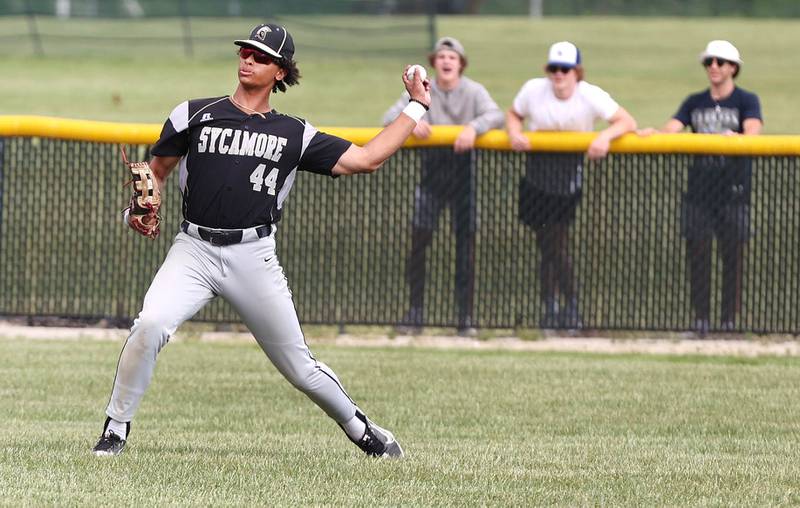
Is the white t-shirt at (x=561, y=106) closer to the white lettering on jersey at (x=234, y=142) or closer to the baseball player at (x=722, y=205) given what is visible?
the baseball player at (x=722, y=205)

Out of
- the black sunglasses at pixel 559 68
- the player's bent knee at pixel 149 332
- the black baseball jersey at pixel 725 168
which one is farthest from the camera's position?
the black baseball jersey at pixel 725 168

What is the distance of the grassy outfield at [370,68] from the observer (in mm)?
24391

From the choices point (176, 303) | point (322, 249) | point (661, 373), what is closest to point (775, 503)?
point (176, 303)

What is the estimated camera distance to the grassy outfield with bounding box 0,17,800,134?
960 inches

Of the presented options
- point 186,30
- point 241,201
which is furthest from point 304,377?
point 186,30

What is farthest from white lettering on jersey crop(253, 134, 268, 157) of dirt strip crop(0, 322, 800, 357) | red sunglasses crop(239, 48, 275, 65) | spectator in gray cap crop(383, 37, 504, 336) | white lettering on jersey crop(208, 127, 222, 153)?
spectator in gray cap crop(383, 37, 504, 336)

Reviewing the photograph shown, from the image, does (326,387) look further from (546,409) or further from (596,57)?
(596,57)

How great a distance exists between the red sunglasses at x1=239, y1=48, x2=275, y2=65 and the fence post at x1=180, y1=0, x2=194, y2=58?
24.1 m

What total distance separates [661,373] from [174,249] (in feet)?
14.0

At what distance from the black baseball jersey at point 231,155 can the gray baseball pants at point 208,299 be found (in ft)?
0.45

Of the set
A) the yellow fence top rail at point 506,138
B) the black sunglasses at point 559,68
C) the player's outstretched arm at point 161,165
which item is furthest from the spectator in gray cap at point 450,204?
the player's outstretched arm at point 161,165

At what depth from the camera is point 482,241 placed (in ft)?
37.7

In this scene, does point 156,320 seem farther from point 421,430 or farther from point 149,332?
point 421,430

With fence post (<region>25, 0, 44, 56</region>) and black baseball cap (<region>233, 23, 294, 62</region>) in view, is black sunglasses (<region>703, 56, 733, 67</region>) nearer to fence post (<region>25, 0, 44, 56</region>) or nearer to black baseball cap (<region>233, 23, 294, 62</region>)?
black baseball cap (<region>233, 23, 294, 62</region>)
